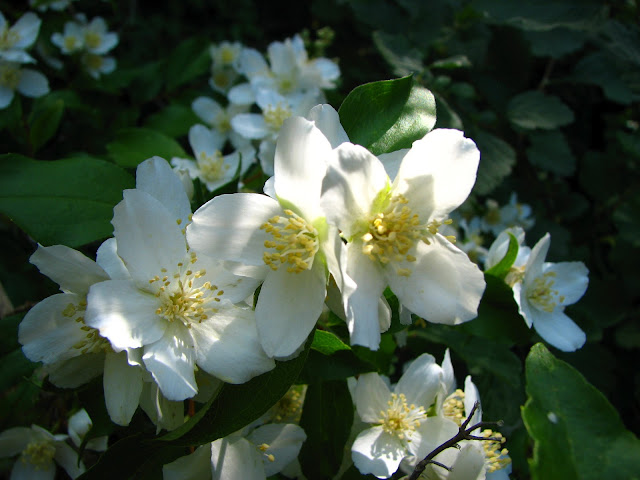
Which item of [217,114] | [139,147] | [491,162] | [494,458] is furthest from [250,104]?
[494,458]

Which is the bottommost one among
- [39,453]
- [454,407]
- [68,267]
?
[39,453]

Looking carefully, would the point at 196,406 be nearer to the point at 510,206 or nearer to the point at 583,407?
the point at 583,407

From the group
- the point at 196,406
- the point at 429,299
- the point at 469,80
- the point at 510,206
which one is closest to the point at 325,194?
the point at 429,299

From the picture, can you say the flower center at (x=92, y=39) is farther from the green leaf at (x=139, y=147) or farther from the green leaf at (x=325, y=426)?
the green leaf at (x=325, y=426)

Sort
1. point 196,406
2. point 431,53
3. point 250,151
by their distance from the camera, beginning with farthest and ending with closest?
point 431,53 → point 250,151 → point 196,406

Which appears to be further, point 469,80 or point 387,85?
point 469,80

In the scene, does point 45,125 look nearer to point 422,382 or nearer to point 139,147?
point 139,147
